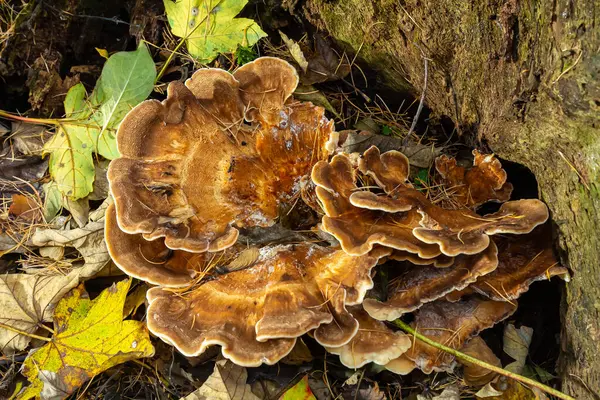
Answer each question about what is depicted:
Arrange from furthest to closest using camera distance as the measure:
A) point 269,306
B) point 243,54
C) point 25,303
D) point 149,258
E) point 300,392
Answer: point 243,54, point 25,303, point 300,392, point 149,258, point 269,306

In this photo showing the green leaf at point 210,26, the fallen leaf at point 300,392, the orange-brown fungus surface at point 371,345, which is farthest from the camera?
the green leaf at point 210,26

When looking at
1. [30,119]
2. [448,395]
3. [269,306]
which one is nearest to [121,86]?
[30,119]

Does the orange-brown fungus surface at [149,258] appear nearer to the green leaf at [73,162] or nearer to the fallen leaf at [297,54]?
the green leaf at [73,162]

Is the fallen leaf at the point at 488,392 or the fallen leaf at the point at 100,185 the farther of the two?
the fallen leaf at the point at 100,185

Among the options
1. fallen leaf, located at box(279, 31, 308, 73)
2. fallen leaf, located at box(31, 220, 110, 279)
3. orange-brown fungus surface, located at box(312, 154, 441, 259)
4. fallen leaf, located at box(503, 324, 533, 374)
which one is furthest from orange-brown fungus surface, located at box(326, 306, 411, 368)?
fallen leaf, located at box(279, 31, 308, 73)

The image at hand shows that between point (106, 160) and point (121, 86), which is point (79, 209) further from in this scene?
point (121, 86)

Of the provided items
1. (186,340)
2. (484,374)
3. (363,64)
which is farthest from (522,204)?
(186,340)

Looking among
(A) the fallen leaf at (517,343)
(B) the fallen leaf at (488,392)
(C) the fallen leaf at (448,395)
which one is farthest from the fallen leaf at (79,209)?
(A) the fallen leaf at (517,343)
